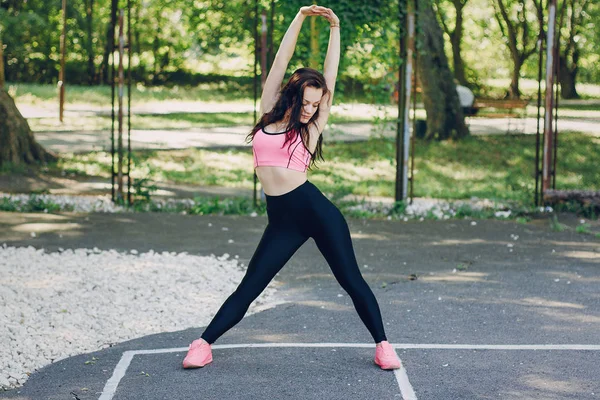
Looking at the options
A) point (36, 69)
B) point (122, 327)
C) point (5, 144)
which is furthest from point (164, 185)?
point (36, 69)

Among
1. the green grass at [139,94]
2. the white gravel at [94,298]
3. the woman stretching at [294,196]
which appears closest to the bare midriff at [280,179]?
the woman stretching at [294,196]

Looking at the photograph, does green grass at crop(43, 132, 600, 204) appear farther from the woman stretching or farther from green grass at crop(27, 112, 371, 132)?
the woman stretching

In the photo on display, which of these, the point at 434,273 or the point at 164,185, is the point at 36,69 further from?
the point at 434,273

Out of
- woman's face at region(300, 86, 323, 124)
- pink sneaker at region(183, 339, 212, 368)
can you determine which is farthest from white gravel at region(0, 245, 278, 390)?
woman's face at region(300, 86, 323, 124)

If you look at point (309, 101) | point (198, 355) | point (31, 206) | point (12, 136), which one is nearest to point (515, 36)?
point (12, 136)

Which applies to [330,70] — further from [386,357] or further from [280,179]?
[386,357]

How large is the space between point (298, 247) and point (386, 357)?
2.81 feet

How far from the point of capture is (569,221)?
37.6ft

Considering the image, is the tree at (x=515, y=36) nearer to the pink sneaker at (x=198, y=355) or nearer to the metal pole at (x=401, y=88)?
the metal pole at (x=401, y=88)

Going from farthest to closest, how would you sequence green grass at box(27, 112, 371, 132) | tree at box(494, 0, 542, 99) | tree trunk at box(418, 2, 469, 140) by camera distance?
tree at box(494, 0, 542, 99), green grass at box(27, 112, 371, 132), tree trunk at box(418, 2, 469, 140)

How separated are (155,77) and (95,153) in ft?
82.1

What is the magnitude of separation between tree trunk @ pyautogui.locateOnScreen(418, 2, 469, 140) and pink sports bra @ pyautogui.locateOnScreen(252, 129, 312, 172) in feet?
47.1

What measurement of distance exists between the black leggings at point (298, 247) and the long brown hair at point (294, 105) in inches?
12.7

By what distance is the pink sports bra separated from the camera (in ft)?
18.6
